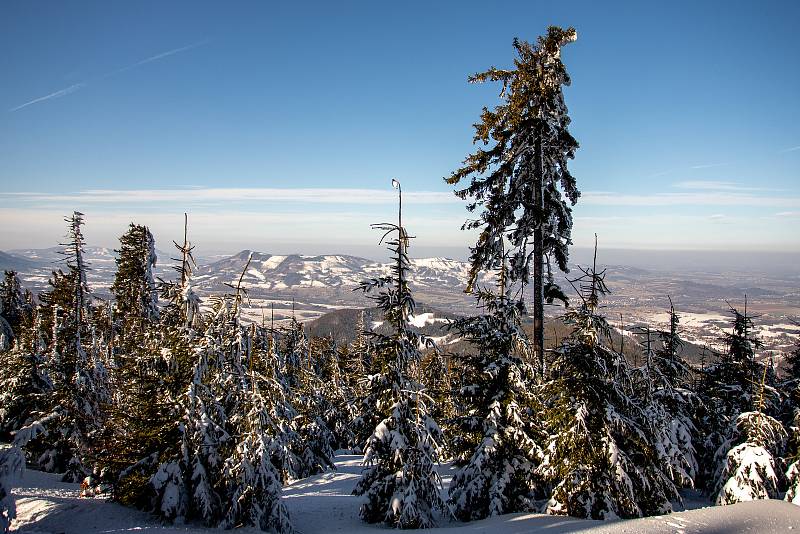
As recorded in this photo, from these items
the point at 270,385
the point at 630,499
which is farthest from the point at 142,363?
the point at 630,499

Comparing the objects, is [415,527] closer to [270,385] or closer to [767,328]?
[270,385]

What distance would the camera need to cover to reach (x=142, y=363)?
14266mm

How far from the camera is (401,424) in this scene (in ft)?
44.3

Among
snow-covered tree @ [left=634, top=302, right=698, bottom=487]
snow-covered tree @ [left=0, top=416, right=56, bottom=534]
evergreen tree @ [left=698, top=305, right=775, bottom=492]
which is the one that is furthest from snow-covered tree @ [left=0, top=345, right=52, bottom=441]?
evergreen tree @ [left=698, top=305, right=775, bottom=492]

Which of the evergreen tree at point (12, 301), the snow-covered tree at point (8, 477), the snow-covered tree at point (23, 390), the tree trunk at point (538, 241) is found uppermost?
the tree trunk at point (538, 241)

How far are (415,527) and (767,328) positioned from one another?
790ft

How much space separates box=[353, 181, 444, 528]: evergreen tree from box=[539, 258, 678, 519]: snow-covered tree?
3.61 metres

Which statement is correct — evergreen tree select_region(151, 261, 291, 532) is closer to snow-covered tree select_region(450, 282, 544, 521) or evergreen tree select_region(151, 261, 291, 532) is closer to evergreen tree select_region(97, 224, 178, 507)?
evergreen tree select_region(97, 224, 178, 507)

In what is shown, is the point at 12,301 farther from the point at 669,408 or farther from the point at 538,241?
the point at 669,408

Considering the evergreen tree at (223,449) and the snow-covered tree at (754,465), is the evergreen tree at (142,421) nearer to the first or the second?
the evergreen tree at (223,449)

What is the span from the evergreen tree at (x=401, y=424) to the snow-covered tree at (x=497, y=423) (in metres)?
1.17

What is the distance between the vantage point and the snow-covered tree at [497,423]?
43.2 ft

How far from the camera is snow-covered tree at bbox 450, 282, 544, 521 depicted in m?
13.2

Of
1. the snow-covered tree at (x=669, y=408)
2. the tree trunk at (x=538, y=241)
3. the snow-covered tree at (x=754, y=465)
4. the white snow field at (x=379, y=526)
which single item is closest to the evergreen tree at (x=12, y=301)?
the white snow field at (x=379, y=526)
